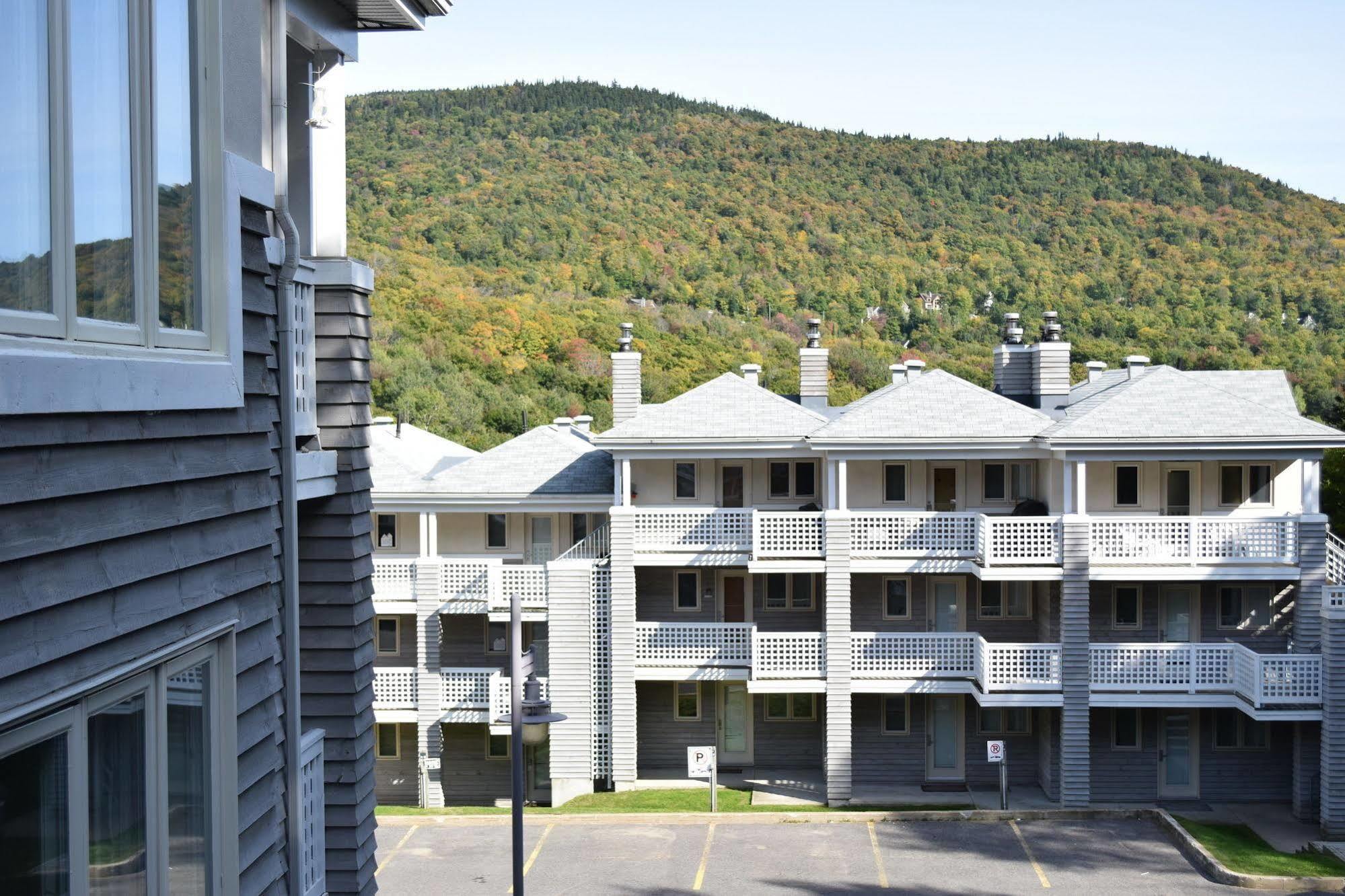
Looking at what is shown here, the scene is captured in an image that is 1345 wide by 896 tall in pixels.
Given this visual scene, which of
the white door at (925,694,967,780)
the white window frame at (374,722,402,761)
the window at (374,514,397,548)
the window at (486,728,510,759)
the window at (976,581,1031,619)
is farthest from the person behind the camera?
the window at (374,514,397,548)

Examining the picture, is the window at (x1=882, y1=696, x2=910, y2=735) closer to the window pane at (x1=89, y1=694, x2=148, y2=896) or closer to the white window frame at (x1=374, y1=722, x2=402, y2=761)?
the white window frame at (x1=374, y1=722, x2=402, y2=761)

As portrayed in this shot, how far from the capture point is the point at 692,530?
31.6 meters

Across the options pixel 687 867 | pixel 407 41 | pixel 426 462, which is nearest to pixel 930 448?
pixel 687 867

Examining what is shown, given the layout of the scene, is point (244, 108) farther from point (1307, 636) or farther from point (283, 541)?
point (1307, 636)

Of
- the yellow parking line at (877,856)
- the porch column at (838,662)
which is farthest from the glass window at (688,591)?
the yellow parking line at (877,856)

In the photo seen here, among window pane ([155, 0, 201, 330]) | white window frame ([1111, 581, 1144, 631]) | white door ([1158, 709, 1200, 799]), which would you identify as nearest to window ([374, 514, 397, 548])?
white window frame ([1111, 581, 1144, 631])

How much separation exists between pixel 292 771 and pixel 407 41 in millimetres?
108320

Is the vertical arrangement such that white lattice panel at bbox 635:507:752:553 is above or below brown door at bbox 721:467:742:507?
below

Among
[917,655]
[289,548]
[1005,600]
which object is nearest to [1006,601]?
[1005,600]

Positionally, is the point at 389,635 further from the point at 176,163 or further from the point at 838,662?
the point at 176,163

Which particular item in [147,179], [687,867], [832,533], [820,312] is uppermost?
[820,312]

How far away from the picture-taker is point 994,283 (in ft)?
296

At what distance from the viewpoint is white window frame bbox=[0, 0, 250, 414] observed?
4031 mm

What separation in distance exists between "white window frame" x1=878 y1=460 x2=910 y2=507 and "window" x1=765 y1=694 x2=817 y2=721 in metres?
4.97
